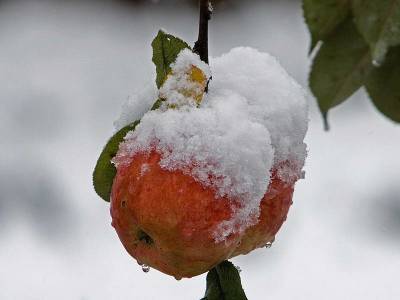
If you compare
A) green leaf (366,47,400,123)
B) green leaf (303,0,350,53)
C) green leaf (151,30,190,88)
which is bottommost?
green leaf (151,30,190,88)

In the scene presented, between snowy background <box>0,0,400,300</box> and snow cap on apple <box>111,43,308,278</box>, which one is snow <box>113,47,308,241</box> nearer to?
snow cap on apple <box>111,43,308,278</box>

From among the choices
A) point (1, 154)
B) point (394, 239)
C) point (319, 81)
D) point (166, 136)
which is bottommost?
point (394, 239)

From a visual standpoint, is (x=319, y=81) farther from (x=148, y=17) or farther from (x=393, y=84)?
(x=148, y=17)

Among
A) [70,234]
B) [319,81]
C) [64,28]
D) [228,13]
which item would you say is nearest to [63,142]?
[70,234]

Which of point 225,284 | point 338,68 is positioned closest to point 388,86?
point 338,68

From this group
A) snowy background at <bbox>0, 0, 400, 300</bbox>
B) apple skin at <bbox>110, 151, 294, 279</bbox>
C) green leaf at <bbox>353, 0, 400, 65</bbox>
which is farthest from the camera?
snowy background at <bbox>0, 0, 400, 300</bbox>

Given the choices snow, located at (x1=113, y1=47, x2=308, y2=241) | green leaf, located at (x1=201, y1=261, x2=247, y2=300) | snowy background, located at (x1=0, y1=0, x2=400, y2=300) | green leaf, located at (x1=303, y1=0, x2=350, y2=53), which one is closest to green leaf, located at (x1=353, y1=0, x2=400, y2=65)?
green leaf, located at (x1=303, y1=0, x2=350, y2=53)
